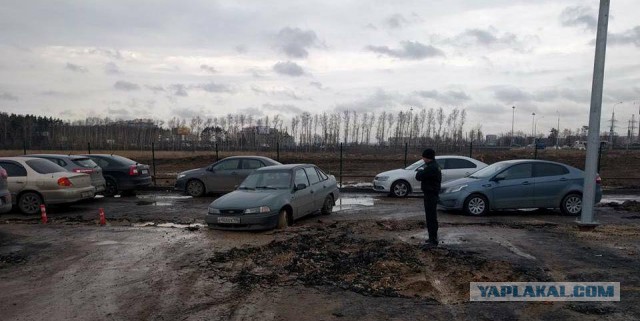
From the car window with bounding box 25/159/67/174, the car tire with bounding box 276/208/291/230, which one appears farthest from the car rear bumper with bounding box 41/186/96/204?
the car tire with bounding box 276/208/291/230

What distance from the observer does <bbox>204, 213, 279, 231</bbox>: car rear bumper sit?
9.73 metres

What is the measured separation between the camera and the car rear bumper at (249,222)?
973 centimetres

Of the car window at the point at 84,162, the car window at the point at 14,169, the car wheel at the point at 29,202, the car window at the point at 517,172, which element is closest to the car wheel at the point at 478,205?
the car window at the point at 517,172

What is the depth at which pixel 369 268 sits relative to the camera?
6734 millimetres

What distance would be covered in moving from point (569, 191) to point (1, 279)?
40.7 ft

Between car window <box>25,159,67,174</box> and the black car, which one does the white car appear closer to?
the black car

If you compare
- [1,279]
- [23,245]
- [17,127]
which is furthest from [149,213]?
[17,127]

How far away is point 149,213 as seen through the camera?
1327 cm

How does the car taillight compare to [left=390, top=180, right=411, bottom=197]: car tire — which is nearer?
the car taillight

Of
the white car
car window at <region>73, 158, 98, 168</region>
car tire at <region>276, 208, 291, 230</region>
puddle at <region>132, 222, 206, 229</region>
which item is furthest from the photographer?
the white car

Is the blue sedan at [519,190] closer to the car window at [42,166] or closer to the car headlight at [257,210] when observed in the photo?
the car headlight at [257,210]

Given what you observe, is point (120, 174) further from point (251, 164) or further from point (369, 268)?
point (369, 268)

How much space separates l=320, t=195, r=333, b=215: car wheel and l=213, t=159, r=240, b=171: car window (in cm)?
533

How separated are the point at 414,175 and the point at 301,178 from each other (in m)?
6.26
